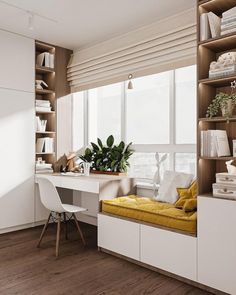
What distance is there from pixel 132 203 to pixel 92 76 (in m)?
2.06

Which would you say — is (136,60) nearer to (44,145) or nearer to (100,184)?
(100,184)

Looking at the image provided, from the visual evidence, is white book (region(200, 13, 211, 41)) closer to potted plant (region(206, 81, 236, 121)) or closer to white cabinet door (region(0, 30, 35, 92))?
potted plant (region(206, 81, 236, 121))

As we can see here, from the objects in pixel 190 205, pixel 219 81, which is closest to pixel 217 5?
pixel 219 81

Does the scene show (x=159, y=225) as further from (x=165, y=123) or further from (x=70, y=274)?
(x=165, y=123)

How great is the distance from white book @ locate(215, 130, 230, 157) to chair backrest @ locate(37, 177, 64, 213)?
1.72 metres

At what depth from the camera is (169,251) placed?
2678 millimetres

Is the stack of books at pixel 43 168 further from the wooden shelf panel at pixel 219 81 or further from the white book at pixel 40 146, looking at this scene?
the wooden shelf panel at pixel 219 81

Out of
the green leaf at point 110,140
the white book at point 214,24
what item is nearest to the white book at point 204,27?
the white book at point 214,24

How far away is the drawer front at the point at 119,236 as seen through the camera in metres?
2.97

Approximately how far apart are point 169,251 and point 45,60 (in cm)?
317

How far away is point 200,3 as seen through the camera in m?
2.58

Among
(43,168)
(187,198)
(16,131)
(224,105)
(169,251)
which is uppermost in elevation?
(224,105)

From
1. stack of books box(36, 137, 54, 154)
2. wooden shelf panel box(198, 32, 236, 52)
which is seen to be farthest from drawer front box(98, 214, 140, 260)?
wooden shelf panel box(198, 32, 236, 52)

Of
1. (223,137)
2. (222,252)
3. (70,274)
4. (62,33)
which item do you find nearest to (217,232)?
(222,252)
